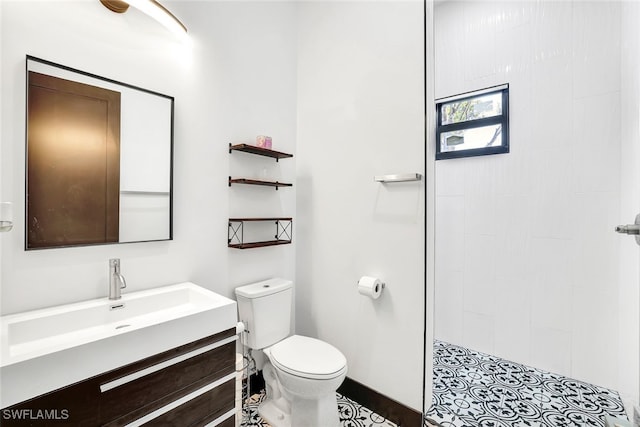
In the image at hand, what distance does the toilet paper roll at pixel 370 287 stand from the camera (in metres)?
1.72

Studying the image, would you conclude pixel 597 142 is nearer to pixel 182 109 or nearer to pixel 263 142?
pixel 263 142

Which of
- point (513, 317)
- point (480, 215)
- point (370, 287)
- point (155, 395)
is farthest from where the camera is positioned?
point (480, 215)

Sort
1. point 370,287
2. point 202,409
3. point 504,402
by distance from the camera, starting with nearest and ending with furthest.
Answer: point 202,409 < point 370,287 < point 504,402

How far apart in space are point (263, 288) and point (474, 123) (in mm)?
2192

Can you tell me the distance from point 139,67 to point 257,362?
191 cm

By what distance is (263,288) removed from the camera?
6.03ft

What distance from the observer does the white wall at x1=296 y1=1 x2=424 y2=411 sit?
1.66 metres

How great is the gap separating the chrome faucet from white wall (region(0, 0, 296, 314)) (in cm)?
7

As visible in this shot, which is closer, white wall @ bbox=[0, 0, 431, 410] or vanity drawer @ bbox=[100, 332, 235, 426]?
vanity drawer @ bbox=[100, 332, 235, 426]

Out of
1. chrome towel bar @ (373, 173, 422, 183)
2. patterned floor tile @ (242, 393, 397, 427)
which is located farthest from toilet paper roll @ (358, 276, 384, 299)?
patterned floor tile @ (242, 393, 397, 427)

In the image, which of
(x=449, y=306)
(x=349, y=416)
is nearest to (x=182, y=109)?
(x=349, y=416)

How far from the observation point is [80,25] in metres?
1.26

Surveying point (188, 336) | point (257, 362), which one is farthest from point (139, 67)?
point (257, 362)
